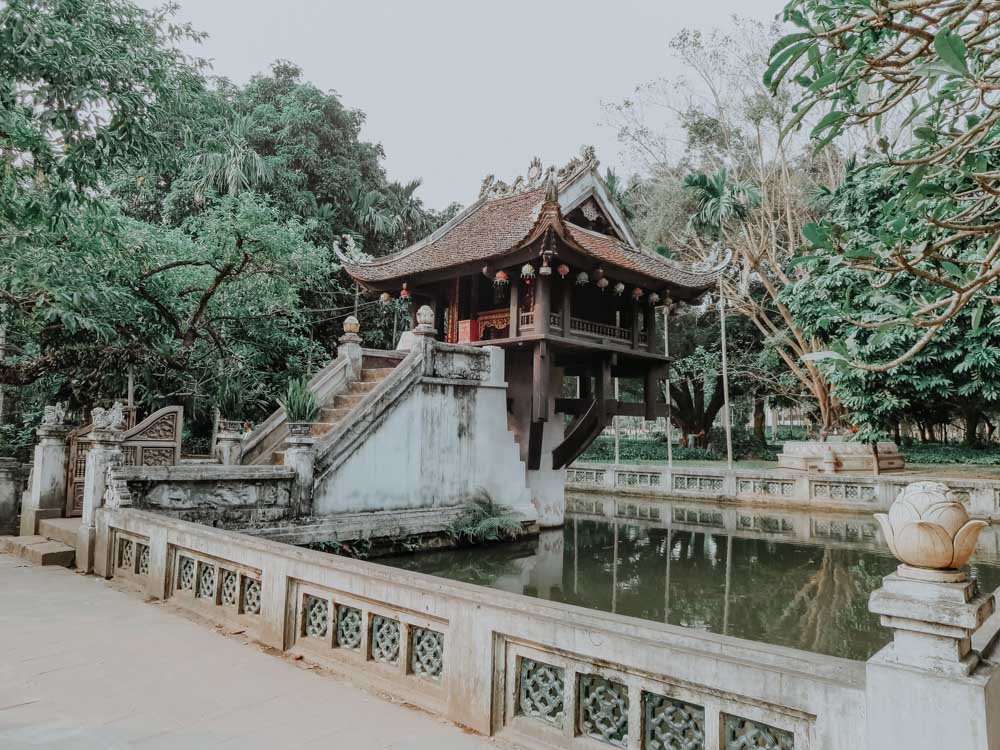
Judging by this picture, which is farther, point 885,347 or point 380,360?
point 885,347

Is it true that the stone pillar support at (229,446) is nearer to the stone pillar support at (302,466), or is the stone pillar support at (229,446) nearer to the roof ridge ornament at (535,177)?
the stone pillar support at (302,466)

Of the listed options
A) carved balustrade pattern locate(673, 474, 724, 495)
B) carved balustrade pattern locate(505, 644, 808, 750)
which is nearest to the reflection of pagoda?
carved balustrade pattern locate(673, 474, 724, 495)

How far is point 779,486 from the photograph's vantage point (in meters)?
16.0

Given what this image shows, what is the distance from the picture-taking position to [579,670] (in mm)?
2783

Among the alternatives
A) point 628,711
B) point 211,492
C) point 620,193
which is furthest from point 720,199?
point 628,711

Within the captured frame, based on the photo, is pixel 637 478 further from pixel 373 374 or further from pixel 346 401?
pixel 346 401

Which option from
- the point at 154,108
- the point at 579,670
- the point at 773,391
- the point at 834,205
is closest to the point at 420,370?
the point at 154,108

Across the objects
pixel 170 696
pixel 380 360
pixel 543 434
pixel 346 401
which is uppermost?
pixel 380 360

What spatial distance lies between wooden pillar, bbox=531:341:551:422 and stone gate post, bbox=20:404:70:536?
270 inches

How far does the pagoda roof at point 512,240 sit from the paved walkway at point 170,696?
809 cm

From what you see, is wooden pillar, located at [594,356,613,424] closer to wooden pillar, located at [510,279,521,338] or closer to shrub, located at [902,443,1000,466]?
wooden pillar, located at [510,279,521,338]

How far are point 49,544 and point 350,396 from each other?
4.47 m

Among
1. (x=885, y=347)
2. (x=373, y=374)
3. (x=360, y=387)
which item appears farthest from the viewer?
(x=885, y=347)

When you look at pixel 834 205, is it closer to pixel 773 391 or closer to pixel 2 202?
pixel 773 391
